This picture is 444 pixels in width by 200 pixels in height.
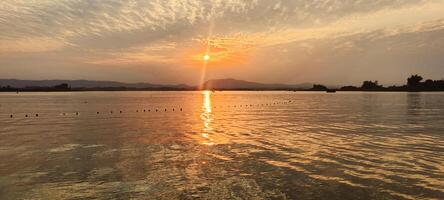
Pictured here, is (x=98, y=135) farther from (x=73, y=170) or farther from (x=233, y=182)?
(x=233, y=182)

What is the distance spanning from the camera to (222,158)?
22.8m

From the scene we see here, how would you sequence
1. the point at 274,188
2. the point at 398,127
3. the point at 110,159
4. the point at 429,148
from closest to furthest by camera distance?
1. the point at 274,188
2. the point at 110,159
3. the point at 429,148
4. the point at 398,127

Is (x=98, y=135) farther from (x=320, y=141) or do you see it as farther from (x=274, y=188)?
(x=274, y=188)

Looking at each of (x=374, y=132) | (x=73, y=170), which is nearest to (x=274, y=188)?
(x=73, y=170)

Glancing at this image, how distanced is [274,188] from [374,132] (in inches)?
891

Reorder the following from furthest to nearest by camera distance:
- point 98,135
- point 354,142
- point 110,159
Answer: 1. point 98,135
2. point 354,142
3. point 110,159

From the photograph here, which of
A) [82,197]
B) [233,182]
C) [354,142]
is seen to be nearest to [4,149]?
[82,197]

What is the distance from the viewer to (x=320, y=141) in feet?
96.7

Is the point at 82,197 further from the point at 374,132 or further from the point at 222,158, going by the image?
the point at 374,132

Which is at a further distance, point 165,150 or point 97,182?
point 165,150

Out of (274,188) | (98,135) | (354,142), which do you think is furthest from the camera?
(98,135)

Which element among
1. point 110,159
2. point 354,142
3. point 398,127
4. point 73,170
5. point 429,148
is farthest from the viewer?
point 398,127

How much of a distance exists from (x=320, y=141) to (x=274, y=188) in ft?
47.5

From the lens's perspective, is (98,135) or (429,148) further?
(98,135)
